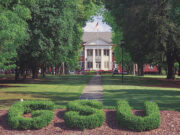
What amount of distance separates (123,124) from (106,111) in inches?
54.0

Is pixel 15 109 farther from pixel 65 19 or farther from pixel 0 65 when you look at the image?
pixel 65 19

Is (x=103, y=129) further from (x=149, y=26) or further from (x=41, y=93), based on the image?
(x=149, y=26)

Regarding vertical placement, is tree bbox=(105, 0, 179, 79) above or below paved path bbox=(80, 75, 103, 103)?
above

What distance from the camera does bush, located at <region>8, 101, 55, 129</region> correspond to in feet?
28.3

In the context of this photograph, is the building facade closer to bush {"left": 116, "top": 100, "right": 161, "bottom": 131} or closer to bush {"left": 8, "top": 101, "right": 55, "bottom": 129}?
bush {"left": 8, "top": 101, "right": 55, "bottom": 129}

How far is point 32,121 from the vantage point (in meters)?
8.62

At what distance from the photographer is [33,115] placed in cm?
947

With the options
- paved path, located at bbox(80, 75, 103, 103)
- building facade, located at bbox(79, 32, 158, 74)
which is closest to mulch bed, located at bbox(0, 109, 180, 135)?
paved path, located at bbox(80, 75, 103, 103)

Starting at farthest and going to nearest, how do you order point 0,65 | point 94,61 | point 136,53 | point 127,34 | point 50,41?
point 94,61, point 136,53, point 127,34, point 50,41, point 0,65

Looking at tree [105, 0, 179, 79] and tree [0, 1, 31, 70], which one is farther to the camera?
tree [105, 0, 179, 79]

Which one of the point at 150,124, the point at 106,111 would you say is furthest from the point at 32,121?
the point at 150,124

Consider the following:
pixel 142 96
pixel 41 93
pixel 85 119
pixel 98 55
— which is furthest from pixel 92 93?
pixel 98 55

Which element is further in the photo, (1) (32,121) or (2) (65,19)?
(2) (65,19)

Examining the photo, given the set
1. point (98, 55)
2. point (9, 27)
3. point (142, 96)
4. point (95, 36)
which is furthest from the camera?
point (95, 36)
